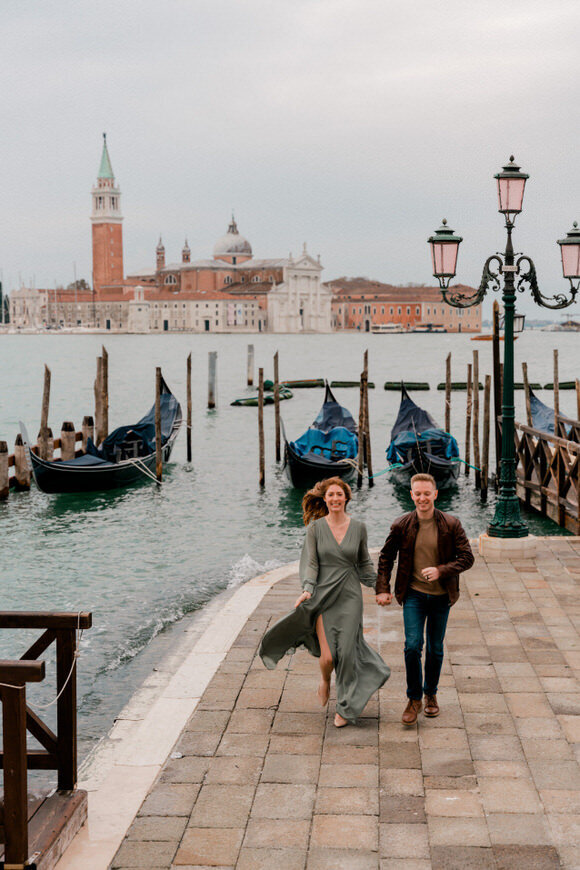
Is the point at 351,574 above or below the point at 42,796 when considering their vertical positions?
above

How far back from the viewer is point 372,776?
132 inches

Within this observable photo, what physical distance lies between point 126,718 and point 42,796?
1208mm

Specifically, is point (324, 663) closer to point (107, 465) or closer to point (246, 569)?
point (246, 569)

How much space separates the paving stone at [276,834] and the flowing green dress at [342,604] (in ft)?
2.68

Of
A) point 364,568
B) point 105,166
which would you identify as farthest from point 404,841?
point 105,166

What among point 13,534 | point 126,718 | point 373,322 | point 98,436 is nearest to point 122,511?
point 13,534

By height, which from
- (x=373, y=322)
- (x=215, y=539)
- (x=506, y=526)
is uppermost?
(x=373, y=322)

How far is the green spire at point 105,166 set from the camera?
11519 cm

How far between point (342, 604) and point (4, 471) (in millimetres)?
9968

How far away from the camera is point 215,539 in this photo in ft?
37.3

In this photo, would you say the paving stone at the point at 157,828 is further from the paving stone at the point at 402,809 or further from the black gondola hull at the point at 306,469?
the black gondola hull at the point at 306,469

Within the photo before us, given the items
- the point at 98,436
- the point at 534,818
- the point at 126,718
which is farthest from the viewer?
the point at 98,436

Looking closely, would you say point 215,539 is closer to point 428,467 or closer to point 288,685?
point 428,467

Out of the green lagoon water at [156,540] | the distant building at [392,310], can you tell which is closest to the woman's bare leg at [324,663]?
the green lagoon water at [156,540]
